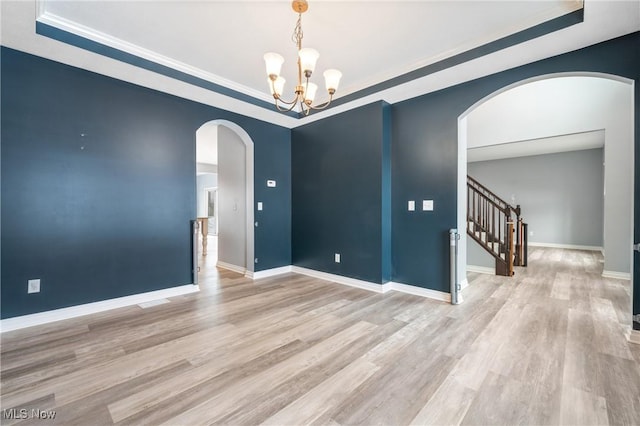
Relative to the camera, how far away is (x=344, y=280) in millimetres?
4254

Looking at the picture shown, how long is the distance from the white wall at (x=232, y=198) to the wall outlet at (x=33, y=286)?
8.57 feet

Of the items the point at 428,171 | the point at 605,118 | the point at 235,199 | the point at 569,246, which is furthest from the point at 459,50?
the point at 569,246

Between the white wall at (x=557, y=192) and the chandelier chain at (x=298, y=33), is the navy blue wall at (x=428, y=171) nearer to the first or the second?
the chandelier chain at (x=298, y=33)

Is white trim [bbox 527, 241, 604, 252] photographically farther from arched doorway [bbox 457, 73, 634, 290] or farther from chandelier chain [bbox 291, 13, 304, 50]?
chandelier chain [bbox 291, 13, 304, 50]

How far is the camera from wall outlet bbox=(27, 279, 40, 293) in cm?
271

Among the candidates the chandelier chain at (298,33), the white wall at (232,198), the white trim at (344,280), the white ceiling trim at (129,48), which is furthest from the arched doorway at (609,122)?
the white wall at (232,198)

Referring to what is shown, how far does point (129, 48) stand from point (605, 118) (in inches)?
280

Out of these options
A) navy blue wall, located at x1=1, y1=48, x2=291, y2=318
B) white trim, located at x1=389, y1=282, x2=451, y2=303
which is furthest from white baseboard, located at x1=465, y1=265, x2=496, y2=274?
navy blue wall, located at x1=1, y1=48, x2=291, y2=318

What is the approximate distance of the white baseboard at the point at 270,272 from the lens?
15.0 ft

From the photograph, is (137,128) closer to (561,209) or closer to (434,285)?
(434,285)

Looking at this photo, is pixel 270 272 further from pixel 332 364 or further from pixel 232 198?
pixel 332 364

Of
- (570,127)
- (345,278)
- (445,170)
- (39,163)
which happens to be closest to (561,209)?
(570,127)

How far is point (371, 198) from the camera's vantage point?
3.95 m

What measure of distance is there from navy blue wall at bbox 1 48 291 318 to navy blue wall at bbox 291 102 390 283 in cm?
171
